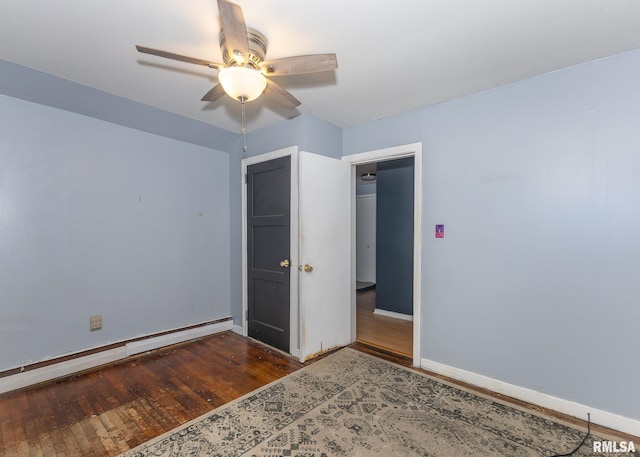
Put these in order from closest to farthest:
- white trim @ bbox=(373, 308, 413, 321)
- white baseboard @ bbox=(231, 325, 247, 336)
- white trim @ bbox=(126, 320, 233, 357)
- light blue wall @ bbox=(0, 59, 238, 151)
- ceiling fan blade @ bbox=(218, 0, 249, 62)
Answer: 1. ceiling fan blade @ bbox=(218, 0, 249, 62)
2. light blue wall @ bbox=(0, 59, 238, 151)
3. white trim @ bbox=(126, 320, 233, 357)
4. white baseboard @ bbox=(231, 325, 247, 336)
5. white trim @ bbox=(373, 308, 413, 321)

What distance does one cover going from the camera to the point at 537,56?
1.95 metres

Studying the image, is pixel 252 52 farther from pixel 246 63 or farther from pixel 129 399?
pixel 129 399

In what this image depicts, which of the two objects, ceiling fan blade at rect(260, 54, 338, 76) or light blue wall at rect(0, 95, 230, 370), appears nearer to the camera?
ceiling fan blade at rect(260, 54, 338, 76)

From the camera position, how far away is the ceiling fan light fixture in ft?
5.03

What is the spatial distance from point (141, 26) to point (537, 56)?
2.49 meters

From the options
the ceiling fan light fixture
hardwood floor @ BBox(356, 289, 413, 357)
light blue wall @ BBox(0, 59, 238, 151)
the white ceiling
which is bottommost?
hardwood floor @ BBox(356, 289, 413, 357)

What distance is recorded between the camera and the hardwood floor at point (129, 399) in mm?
1825

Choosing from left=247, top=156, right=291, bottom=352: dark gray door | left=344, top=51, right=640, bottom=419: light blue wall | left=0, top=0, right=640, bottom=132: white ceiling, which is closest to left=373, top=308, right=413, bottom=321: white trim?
left=344, top=51, right=640, bottom=419: light blue wall

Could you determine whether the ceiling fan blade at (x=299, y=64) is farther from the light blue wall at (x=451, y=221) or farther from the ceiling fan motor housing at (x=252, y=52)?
the light blue wall at (x=451, y=221)

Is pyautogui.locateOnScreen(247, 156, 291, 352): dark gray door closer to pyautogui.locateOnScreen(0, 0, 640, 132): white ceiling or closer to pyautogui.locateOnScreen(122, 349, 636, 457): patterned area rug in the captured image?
pyautogui.locateOnScreen(122, 349, 636, 457): patterned area rug

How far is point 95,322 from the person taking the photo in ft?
9.27

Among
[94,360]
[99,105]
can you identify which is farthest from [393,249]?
[99,105]

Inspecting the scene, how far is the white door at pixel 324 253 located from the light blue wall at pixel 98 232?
4.85 feet

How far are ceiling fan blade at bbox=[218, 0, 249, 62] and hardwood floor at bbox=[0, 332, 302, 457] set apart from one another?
7.70ft
